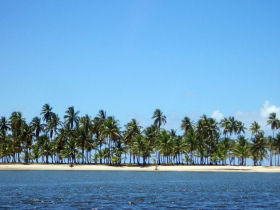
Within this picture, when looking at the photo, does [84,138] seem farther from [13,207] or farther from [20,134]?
[13,207]

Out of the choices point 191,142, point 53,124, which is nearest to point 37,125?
point 53,124

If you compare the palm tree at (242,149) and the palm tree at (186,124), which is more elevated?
the palm tree at (186,124)

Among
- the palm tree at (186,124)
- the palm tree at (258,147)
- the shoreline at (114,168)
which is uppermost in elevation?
the palm tree at (186,124)

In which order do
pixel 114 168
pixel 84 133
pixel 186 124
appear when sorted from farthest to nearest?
1. pixel 186 124
2. pixel 84 133
3. pixel 114 168

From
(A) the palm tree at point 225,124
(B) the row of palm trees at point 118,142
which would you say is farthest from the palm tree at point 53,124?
(A) the palm tree at point 225,124

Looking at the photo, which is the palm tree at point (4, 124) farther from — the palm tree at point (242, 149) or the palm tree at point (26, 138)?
the palm tree at point (242, 149)

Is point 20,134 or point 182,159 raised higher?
point 20,134

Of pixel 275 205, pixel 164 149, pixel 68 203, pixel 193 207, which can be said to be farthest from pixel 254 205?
pixel 164 149

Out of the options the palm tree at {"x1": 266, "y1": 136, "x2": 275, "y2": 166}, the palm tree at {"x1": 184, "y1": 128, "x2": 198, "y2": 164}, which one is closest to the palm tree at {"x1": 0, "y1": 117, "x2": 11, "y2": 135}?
the palm tree at {"x1": 184, "y1": 128, "x2": 198, "y2": 164}

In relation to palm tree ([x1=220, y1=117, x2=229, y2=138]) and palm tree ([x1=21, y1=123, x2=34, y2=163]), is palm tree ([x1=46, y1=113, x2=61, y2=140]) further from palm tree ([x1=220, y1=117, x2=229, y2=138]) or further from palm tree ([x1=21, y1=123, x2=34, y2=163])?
palm tree ([x1=220, y1=117, x2=229, y2=138])

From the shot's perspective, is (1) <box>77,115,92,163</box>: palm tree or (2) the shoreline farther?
(1) <box>77,115,92,163</box>: palm tree

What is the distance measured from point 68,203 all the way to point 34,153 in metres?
112

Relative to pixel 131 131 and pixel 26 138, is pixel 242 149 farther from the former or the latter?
pixel 26 138

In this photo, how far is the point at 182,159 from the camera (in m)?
150
